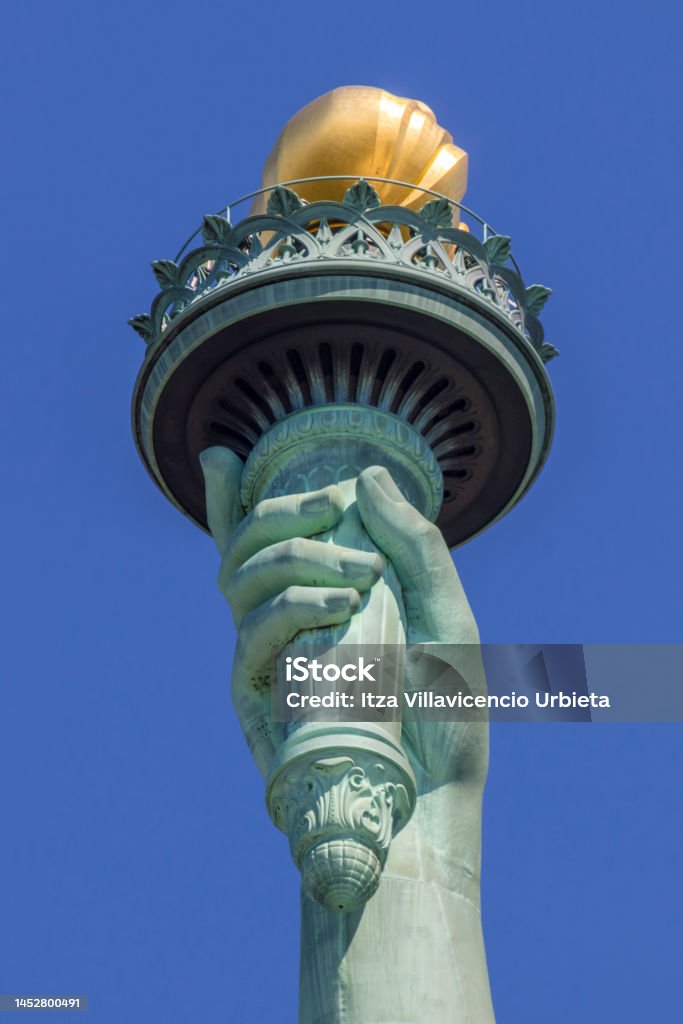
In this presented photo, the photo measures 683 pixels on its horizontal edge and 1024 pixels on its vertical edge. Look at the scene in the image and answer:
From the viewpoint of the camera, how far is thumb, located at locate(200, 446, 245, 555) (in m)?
24.4

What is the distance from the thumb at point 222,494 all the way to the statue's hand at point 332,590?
2.01 ft

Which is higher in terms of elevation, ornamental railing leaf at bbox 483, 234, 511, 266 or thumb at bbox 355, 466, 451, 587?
ornamental railing leaf at bbox 483, 234, 511, 266

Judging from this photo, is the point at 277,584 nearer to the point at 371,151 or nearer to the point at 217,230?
the point at 217,230

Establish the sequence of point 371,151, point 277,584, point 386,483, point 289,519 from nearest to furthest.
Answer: point 277,584, point 289,519, point 386,483, point 371,151

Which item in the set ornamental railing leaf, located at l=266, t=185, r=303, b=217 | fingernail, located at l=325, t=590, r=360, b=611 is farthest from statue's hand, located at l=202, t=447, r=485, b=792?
ornamental railing leaf, located at l=266, t=185, r=303, b=217

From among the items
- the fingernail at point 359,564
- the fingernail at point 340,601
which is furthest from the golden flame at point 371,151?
the fingernail at point 340,601

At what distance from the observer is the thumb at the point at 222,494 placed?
2444 centimetres

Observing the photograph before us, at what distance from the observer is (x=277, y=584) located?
74.5 ft

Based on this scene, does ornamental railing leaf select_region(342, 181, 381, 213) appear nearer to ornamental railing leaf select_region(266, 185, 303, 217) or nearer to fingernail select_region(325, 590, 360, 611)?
ornamental railing leaf select_region(266, 185, 303, 217)

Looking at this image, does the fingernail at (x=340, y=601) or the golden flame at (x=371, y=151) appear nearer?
the fingernail at (x=340, y=601)

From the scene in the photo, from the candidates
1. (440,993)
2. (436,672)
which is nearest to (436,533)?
(436,672)

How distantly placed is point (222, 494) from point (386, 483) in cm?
196

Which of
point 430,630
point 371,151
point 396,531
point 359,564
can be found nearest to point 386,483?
point 396,531

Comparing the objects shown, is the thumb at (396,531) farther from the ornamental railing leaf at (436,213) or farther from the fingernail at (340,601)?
the ornamental railing leaf at (436,213)
